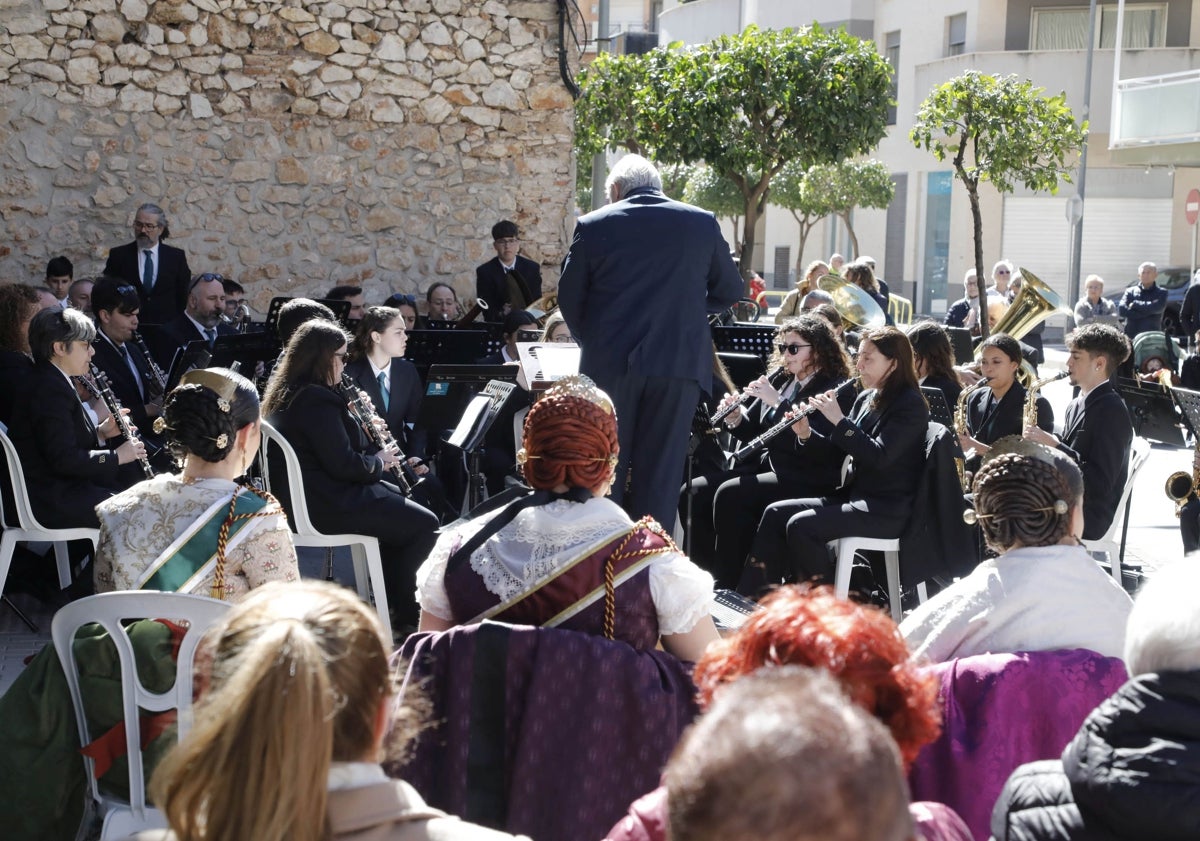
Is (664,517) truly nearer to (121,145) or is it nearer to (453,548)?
(453,548)

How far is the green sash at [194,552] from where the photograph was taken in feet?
9.62

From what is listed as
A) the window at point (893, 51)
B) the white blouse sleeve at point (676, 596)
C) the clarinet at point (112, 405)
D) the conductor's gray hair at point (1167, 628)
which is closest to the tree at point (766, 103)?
the clarinet at point (112, 405)

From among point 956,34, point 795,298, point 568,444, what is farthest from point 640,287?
point 956,34

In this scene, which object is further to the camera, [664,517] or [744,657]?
[664,517]

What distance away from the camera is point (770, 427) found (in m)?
5.91

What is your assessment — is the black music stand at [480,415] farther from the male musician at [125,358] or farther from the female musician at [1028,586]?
the female musician at [1028,586]

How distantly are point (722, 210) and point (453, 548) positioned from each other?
29799 millimetres

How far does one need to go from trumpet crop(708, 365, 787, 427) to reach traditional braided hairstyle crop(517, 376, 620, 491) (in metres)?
2.94

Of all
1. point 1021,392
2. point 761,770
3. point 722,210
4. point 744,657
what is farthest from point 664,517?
point 722,210

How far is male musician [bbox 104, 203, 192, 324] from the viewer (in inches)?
335

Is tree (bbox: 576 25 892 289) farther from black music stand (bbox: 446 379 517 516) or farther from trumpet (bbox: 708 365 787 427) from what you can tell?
black music stand (bbox: 446 379 517 516)

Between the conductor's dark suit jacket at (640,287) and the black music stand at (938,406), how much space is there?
0.96m

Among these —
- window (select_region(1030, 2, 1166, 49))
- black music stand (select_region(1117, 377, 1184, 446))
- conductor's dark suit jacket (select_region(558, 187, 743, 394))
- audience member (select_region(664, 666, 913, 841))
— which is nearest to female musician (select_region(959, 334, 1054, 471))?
black music stand (select_region(1117, 377, 1184, 446))

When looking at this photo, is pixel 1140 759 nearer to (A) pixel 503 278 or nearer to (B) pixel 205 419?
A: (B) pixel 205 419
